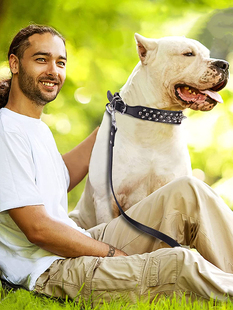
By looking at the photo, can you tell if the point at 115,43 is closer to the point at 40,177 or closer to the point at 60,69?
the point at 60,69

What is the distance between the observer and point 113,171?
2236mm

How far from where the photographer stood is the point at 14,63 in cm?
201

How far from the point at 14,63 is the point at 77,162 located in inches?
25.9

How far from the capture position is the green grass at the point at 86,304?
1351 millimetres

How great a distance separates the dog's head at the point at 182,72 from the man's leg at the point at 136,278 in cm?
93

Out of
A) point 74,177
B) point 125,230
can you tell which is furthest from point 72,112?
point 125,230

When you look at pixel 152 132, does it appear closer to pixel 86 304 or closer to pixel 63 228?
pixel 63 228

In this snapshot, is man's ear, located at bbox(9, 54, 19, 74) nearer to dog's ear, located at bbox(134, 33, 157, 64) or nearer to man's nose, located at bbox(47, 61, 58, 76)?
man's nose, located at bbox(47, 61, 58, 76)

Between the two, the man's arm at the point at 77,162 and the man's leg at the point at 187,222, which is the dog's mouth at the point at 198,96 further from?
the man's arm at the point at 77,162

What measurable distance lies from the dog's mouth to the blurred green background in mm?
2820

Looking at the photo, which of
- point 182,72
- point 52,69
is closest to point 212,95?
point 182,72

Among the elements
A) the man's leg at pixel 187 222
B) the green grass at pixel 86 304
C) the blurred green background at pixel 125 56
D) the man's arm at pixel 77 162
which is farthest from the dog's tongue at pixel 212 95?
the blurred green background at pixel 125 56

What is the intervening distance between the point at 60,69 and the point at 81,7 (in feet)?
10.4

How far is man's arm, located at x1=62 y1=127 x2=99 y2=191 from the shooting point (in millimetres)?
2328
